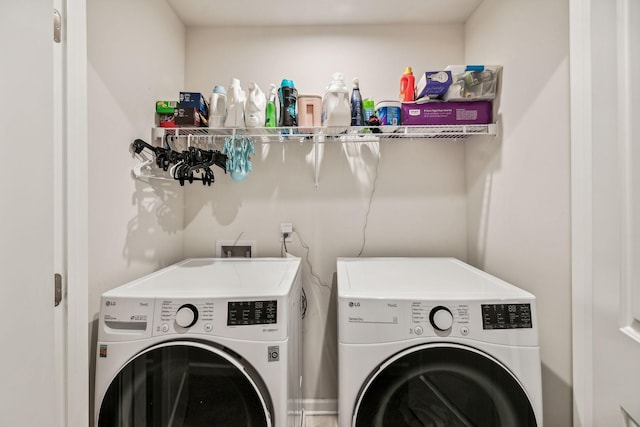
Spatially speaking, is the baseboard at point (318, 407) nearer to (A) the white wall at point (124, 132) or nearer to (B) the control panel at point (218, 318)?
(B) the control panel at point (218, 318)

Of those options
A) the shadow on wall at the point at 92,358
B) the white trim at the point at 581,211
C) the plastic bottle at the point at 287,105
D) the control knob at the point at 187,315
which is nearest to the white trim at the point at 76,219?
the shadow on wall at the point at 92,358

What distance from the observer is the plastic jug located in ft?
4.33

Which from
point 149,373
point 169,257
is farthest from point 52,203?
point 169,257

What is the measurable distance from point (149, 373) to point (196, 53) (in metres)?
1.77

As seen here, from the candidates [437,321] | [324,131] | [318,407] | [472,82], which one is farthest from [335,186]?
[318,407]

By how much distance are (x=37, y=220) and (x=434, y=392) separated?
1321mm

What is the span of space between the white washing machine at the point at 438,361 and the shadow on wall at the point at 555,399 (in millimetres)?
271

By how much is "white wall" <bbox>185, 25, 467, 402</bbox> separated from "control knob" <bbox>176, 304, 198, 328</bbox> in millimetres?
784

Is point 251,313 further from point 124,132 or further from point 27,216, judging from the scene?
point 124,132

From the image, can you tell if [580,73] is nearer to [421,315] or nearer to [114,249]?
[421,315]

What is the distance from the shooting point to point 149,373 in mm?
897

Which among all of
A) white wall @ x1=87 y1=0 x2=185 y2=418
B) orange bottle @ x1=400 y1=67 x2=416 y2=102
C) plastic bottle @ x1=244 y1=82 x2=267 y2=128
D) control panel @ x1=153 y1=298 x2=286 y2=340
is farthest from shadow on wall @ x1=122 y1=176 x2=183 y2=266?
orange bottle @ x1=400 y1=67 x2=416 y2=102

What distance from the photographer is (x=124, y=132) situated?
1.18 metres

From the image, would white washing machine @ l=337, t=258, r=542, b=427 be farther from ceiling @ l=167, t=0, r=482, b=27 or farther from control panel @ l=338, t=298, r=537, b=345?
ceiling @ l=167, t=0, r=482, b=27
